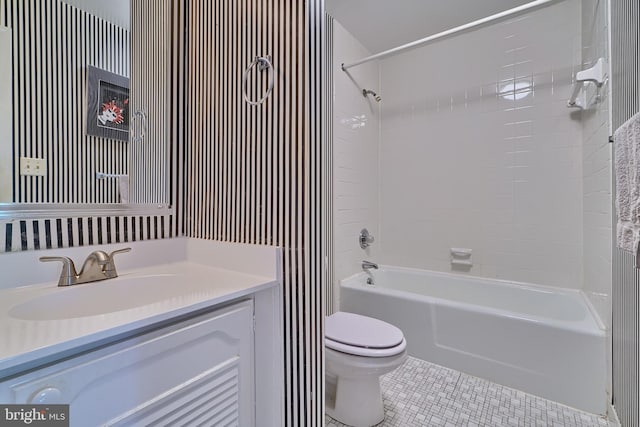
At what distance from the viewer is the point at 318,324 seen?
110 cm

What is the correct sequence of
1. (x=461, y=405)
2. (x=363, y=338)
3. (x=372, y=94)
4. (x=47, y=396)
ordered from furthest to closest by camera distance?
(x=372, y=94) < (x=461, y=405) < (x=363, y=338) < (x=47, y=396)

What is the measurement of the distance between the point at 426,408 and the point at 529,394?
0.65 m

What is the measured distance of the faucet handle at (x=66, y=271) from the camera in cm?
94

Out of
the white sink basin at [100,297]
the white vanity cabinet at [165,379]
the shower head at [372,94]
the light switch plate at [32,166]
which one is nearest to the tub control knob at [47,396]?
the white vanity cabinet at [165,379]

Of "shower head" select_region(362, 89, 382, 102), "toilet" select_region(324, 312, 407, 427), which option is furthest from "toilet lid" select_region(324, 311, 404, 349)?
"shower head" select_region(362, 89, 382, 102)

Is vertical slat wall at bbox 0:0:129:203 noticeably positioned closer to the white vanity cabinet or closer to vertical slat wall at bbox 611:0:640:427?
the white vanity cabinet

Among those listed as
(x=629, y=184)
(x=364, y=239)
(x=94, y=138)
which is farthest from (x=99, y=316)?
(x=364, y=239)

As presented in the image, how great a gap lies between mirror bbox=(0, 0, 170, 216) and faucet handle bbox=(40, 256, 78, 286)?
0.19 metres

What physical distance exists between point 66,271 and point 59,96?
627 mm

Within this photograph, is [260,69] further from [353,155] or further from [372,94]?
[372,94]

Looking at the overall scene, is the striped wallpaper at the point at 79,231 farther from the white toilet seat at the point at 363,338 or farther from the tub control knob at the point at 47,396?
the white toilet seat at the point at 363,338

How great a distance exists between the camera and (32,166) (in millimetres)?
968

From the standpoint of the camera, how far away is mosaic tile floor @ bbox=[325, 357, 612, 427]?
1413mm

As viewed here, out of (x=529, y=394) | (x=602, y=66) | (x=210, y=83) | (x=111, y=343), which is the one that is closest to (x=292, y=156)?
(x=210, y=83)
